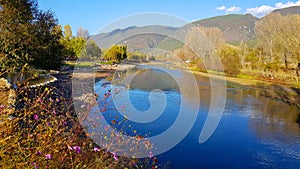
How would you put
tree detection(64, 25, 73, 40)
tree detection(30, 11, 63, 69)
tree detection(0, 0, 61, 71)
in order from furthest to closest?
tree detection(64, 25, 73, 40), tree detection(30, 11, 63, 69), tree detection(0, 0, 61, 71)

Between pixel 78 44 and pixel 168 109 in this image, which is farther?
pixel 78 44

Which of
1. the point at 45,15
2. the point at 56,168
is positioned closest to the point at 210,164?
the point at 56,168

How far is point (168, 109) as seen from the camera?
1007cm

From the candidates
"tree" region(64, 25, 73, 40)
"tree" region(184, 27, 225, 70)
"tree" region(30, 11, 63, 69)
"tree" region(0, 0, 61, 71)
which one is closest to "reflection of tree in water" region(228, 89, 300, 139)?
"tree" region(0, 0, 61, 71)

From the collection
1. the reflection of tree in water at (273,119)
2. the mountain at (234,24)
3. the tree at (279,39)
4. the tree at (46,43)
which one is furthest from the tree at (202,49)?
the mountain at (234,24)

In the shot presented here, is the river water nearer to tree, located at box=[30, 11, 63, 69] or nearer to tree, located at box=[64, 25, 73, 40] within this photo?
tree, located at box=[30, 11, 63, 69]

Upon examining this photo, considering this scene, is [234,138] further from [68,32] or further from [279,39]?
[68,32]

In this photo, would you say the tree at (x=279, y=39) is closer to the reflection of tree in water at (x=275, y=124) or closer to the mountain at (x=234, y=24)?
the reflection of tree in water at (x=275, y=124)

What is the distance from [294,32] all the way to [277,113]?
15.7 m

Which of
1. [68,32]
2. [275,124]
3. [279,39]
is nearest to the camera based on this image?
[275,124]

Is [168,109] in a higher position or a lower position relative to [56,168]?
lower

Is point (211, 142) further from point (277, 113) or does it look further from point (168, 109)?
point (277, 113)

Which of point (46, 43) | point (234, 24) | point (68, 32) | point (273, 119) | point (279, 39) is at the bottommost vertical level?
point (273, 119)

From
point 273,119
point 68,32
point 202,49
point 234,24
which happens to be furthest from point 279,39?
point 234,24
